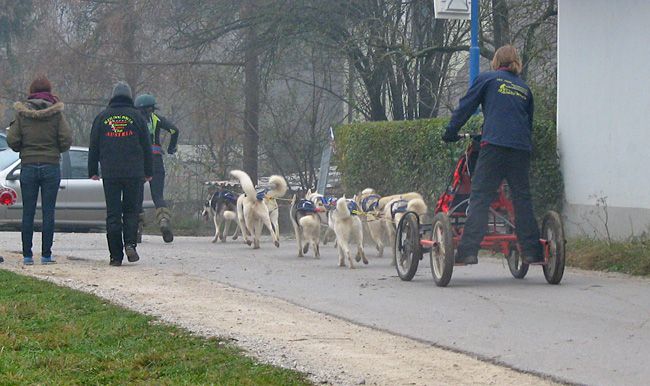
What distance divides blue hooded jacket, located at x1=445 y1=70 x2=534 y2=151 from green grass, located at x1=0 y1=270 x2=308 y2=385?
3.50 metres

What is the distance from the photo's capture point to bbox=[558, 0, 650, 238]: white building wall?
46.0ft

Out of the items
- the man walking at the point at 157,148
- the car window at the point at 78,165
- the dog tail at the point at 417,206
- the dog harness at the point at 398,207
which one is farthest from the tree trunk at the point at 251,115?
the dog tail at the point at 417,206

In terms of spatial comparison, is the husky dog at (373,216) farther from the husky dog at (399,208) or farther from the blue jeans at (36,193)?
the blue jeans at (36,193)

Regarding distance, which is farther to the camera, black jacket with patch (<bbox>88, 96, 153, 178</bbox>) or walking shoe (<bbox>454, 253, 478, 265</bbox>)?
black jacket with patch (<bbox>88, 96, 153, 178</bbox>)

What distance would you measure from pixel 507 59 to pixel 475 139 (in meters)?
0.76

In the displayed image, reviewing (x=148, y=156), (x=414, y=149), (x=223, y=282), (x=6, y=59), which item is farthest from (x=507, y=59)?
(x=6, y=59)

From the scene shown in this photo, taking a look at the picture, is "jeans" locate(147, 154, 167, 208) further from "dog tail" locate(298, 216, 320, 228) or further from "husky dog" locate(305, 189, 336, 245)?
"dog tail" locate(298, 216, 320, 228)

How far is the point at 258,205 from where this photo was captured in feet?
54.0

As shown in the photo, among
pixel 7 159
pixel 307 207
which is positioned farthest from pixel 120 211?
pixel 7 159

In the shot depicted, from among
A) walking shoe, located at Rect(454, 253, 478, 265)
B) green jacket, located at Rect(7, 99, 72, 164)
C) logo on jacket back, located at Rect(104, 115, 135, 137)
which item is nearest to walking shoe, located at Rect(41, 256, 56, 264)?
green jacket, located at Rect(7, 99, 72, 164)

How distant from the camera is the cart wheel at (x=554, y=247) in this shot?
10.9m

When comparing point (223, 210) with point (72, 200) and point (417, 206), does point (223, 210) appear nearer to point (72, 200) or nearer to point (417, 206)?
point (72, 200)

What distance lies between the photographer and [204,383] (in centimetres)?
672

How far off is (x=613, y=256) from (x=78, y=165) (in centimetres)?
1071
